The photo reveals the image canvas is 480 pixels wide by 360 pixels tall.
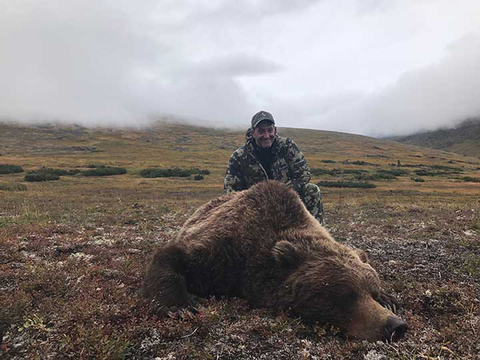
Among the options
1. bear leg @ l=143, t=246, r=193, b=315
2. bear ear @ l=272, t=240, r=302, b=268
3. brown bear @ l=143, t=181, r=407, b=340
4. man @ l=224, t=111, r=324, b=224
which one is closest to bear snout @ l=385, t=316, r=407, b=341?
brown bear @ l=143, t=181, r=407, b=340

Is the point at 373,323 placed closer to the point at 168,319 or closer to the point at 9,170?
the point at 168,319

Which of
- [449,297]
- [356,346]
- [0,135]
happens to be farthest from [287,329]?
[0,135]

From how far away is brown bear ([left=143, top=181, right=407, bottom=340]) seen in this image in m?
3.06

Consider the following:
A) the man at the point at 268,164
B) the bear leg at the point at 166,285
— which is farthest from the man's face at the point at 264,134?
the bear leg at the point at 166,285

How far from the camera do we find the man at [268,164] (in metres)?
6.97

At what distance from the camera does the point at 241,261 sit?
3650 millimetres

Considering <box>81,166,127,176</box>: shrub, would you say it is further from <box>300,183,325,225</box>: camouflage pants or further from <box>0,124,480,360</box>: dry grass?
<box>300,183,325,225</box>: camouflage pants

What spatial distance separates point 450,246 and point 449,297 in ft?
12.1

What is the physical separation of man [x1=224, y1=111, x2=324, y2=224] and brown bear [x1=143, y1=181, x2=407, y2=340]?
9.16 ft

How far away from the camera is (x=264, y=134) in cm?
704

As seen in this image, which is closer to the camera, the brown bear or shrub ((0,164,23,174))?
the brown bear

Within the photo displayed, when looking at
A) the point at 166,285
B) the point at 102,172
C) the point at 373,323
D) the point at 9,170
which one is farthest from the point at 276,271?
the point at 9,170

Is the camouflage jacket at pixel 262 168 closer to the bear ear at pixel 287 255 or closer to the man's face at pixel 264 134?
the man's face at pixel 264 134

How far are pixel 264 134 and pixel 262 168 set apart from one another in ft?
2.52
